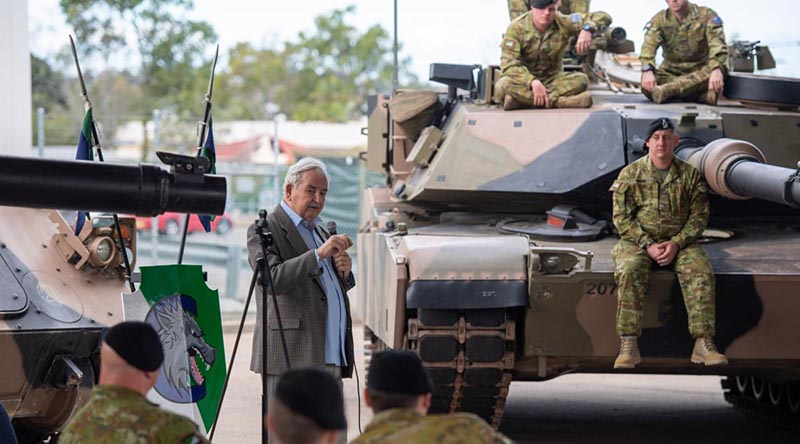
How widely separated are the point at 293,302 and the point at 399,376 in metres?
2.64

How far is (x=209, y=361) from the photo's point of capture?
561 cm

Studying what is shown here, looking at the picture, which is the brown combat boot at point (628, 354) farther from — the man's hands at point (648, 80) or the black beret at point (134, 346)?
the black beret at point (134, 346)

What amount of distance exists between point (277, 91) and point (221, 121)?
3.88 meters

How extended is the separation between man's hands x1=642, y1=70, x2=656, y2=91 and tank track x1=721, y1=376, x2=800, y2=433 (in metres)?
2.20

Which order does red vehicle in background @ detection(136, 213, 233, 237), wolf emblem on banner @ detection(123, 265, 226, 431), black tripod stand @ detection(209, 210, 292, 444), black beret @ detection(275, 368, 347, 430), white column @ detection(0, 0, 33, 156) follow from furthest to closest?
red vehicle in background @ detection(136, 213, 233, 237), white column @ detection(0, 0, 33, 156), black tripod stand @ detection(209, 210, 292, 444), wolf emblem on banner @ detection(123, 265, 226, 431), black beret @ detection(275, 368, 347, 430)

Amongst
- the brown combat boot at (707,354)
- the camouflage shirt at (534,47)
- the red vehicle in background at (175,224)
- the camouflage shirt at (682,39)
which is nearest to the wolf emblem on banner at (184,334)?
the brown combat boot at (707,354)

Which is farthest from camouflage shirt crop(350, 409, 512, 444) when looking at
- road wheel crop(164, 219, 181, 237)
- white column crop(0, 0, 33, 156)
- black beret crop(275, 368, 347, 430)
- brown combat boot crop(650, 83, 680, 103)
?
road wheel crop(164, 219, 181, 237)

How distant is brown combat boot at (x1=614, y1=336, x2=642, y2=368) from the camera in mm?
7367

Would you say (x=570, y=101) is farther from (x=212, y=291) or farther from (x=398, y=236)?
(x=212, y=291)

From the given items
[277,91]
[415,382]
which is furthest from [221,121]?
[415,382]

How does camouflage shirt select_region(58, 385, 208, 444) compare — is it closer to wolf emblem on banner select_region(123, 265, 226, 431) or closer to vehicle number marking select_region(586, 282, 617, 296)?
wolf emblem on banner select_region(123, 265, 226, 431)

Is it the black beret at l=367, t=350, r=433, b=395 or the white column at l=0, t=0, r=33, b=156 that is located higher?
the white column at l=0, t=0, r=33, b=156

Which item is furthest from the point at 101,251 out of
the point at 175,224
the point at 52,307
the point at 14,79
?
the point at 175,224

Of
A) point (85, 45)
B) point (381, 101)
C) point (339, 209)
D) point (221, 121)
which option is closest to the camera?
point (381, 101)
